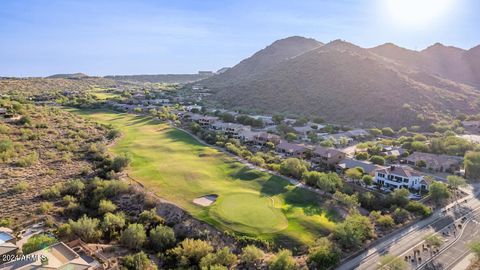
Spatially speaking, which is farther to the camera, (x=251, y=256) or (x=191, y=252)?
(x=191, y=252)

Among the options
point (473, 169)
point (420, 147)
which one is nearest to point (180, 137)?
point (420, 147)

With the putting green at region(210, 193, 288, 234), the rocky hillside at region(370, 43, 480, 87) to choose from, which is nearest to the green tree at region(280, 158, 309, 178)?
the putting green at region(210, 193, 288, 234)

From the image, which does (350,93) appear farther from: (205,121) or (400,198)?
(400,198)

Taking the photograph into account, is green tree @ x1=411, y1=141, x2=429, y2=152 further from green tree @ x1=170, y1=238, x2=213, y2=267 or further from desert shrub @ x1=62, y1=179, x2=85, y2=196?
desert shrub @ x1=62, y1=179, x2=85, y2=196

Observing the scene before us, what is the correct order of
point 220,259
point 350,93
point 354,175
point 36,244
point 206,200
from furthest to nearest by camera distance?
point 350,93, point 354,175, point 206,200, point 220,259, point 36,244

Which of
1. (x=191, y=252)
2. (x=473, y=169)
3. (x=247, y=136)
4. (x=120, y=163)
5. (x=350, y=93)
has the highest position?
(x=350, y=93)

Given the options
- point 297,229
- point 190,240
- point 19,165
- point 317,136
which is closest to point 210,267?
point 190,240

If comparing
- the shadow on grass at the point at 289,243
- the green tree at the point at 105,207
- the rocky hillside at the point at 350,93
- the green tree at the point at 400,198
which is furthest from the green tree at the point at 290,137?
the green tree at the point at 105,207
